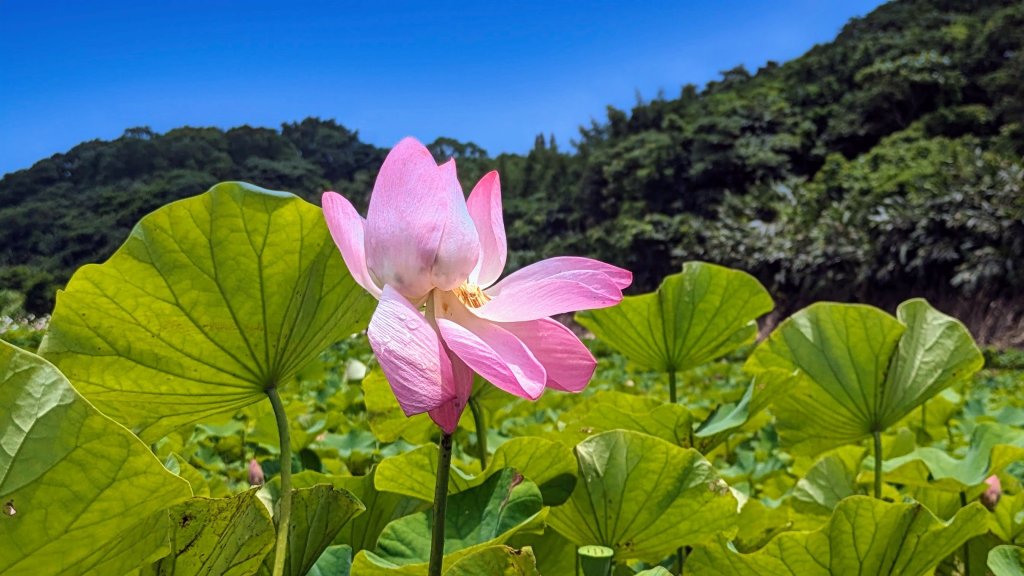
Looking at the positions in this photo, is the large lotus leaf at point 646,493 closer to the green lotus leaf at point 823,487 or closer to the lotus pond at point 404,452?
the lotus pond at point 404,452

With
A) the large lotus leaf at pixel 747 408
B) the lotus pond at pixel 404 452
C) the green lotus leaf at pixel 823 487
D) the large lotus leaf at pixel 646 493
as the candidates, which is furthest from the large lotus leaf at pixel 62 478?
the green lotus leaf at pixel 823 487

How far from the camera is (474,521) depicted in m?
0.34

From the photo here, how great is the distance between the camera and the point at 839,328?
1.92 feet

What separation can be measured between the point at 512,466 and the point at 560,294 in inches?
6.6

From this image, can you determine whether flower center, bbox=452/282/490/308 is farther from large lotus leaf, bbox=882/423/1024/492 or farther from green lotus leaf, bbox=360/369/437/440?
large lotus leaf, bbox=882/423/1024/492

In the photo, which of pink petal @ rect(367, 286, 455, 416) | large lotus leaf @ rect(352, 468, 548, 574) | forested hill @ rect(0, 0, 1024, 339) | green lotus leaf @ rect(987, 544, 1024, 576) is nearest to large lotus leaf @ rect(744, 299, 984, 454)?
green lotus leaf @ rect(987, 544, 1024, 576)

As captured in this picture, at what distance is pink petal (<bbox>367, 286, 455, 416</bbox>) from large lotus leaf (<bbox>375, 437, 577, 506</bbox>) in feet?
0.53

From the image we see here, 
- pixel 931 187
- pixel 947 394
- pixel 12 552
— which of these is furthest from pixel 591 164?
pixel 12 552

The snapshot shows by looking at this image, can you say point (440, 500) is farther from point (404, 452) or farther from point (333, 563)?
point (404, 452)

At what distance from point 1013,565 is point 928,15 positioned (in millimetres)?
19412

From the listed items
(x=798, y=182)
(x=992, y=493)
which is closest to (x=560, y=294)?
(x=992, y=493)

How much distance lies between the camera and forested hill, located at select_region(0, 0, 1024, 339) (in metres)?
8.06

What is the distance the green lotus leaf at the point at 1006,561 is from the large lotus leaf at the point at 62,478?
0.39m

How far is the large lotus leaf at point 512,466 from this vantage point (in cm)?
38
